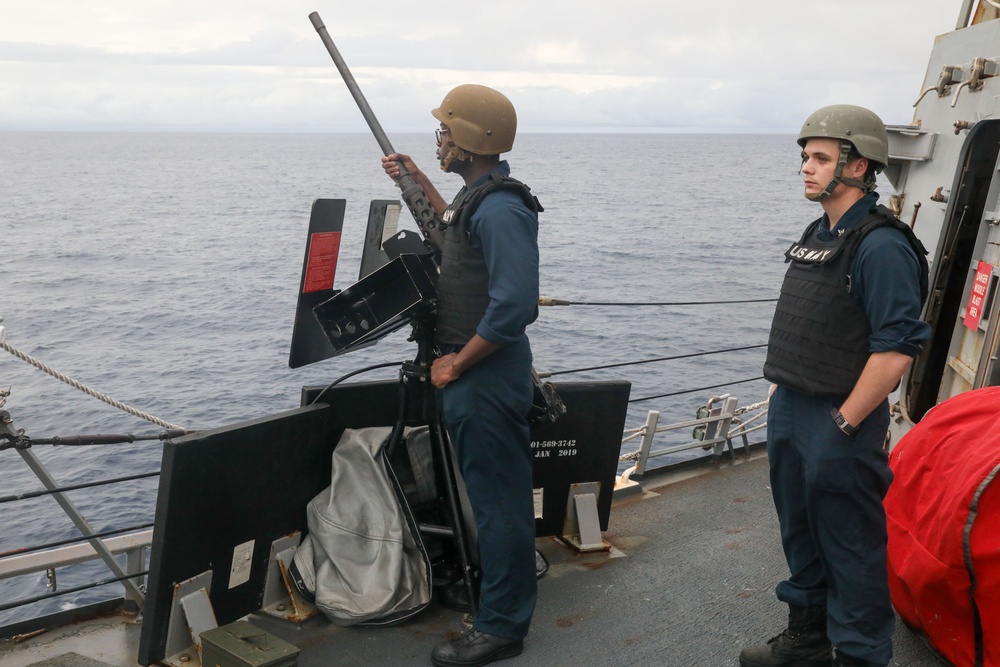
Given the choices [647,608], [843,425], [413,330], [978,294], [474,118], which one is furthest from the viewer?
[978,294]

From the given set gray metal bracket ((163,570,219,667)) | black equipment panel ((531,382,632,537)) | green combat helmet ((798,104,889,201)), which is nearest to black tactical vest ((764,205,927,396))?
green combat helmet ((798,104,889,201))

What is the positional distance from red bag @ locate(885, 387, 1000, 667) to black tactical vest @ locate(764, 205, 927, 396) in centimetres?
63

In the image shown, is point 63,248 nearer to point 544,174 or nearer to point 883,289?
point 883,289

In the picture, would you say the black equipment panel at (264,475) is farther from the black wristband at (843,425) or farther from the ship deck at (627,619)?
the black wristband at (843,425)

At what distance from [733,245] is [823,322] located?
145ft

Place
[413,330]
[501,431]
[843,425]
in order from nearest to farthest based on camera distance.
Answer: [843,425] → [501,431] → [413,330]

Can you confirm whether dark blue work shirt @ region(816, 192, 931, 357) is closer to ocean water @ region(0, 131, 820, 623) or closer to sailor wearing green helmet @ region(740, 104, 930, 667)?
sailor wearing green helmet @ region(740, 104, 930, 667)

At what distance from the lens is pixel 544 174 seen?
95.3 meters

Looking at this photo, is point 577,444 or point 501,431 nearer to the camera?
point 501,431

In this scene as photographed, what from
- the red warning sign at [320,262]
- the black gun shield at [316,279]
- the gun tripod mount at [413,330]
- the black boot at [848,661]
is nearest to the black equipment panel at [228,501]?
the black gun shield at [316,279]

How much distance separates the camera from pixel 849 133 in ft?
9.85

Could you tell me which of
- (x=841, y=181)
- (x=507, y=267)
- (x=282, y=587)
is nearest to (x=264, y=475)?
(x=282, y=587)

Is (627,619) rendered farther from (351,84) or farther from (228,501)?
(351,84)

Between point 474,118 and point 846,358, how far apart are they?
1467 millimetres
